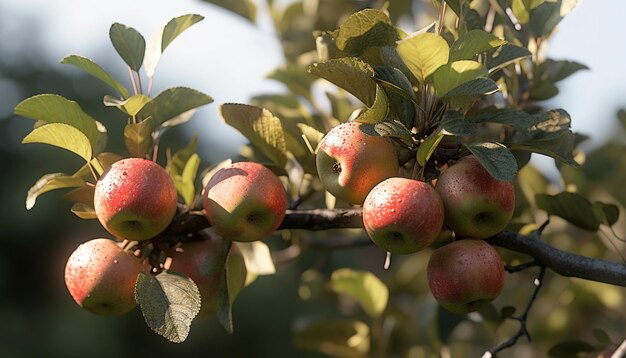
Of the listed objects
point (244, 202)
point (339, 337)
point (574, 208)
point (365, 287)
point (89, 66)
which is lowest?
point (339, 337)

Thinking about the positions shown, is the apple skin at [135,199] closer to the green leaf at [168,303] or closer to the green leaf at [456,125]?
the green leaf at [168,303]

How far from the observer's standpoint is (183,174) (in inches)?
34.3

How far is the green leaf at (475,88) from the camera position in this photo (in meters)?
0.66

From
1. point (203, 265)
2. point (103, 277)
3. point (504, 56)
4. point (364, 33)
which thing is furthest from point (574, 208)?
point (103, 277)

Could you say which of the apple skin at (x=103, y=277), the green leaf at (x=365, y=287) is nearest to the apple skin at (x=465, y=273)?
the apple skin at (x=103, y=277)

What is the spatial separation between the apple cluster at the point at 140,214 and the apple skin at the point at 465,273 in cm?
18

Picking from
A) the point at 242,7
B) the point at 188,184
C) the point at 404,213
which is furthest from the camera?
the point at 242,7

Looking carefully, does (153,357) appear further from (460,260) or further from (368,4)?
(460,260)

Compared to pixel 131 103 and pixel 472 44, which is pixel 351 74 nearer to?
pixel 472 44

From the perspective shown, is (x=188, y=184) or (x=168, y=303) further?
(x=188, y=184)

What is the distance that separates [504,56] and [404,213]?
0.73ft

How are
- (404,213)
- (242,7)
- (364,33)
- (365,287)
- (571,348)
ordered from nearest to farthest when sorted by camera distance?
(404,213) → (364,33) → (571,348) → (365,287) → (242,7)

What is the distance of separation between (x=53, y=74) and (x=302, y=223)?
9.26 meters

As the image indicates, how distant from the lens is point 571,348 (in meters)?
0.99
